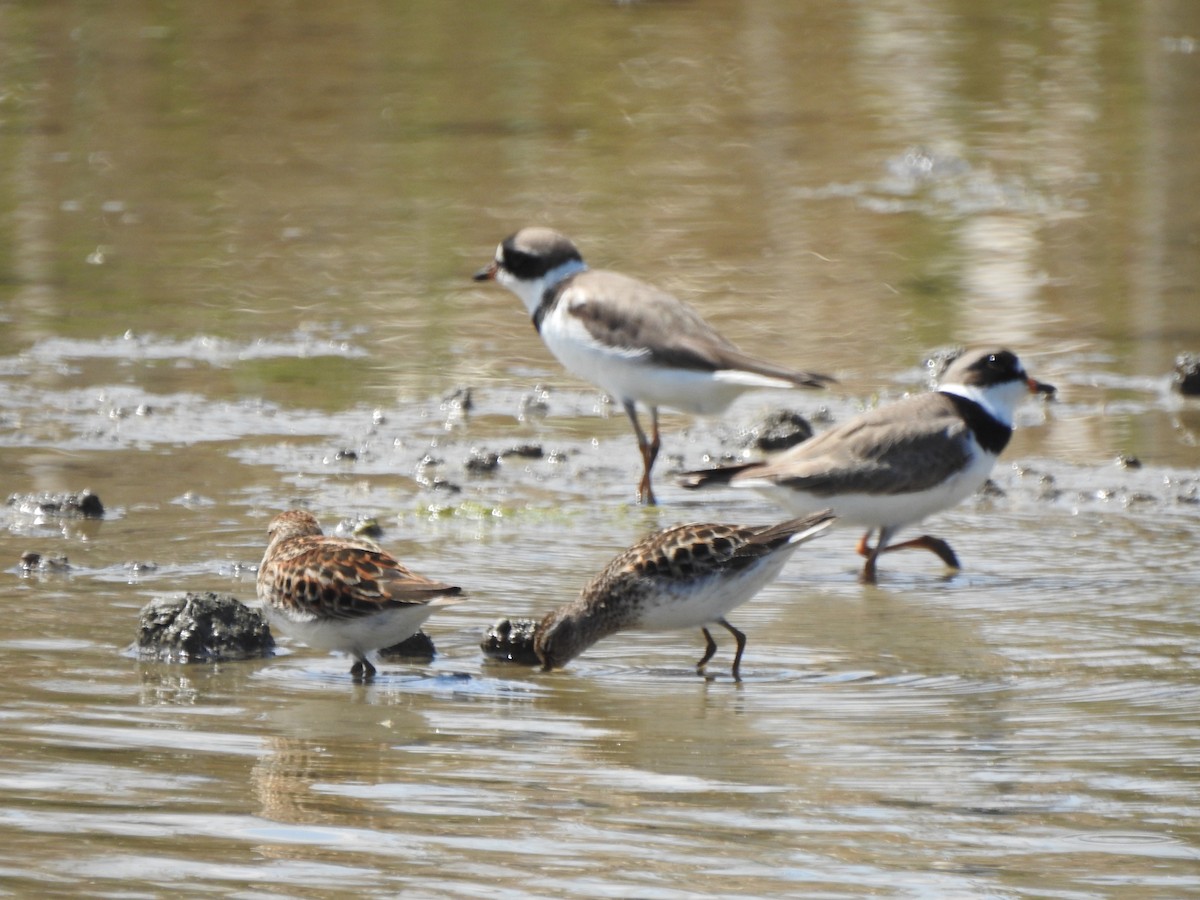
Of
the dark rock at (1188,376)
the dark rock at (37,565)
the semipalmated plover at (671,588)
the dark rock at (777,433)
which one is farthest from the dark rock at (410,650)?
the dark rock at (1188,376)

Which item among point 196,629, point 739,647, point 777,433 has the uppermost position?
point 196,629

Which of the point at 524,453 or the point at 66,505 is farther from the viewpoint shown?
the point at 524,453

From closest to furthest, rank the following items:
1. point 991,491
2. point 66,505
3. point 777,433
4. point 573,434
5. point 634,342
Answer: point 66,505, point 991,491, point 634,342, point 777,433, point 573,434

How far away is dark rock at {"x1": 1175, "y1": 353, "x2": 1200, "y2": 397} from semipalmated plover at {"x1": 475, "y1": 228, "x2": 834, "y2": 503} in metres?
2.50

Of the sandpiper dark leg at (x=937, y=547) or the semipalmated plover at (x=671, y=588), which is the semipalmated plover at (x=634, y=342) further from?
the semipalmated plover at (x=671, y=588)

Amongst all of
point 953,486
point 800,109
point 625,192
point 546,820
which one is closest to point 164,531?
point 953,486

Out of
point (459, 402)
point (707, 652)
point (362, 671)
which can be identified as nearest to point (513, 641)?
point (362, 671)

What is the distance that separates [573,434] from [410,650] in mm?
4106

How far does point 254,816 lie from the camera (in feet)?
17.4

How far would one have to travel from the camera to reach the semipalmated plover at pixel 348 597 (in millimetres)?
6750

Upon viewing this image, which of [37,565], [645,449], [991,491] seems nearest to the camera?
[37,565]

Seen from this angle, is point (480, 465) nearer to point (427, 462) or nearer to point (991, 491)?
point (427, 462)

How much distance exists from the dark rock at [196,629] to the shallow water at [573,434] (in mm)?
90

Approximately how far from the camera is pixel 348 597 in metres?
6.77
